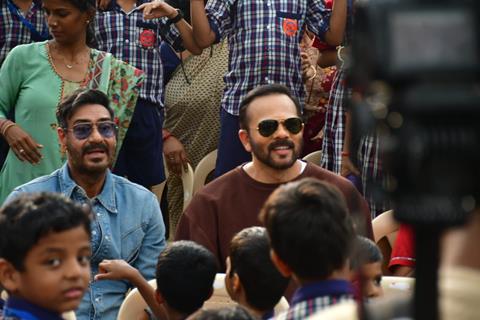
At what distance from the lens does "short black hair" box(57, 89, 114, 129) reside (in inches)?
191

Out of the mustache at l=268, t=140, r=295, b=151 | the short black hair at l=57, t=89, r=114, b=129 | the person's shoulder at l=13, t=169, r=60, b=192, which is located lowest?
the person's shoulder at l=13, t=169, r=60, b=192

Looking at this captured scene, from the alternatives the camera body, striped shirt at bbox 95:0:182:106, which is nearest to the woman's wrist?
striped shirt at bbox 95:0:182:106

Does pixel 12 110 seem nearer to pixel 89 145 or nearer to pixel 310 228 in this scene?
pixel 89 145

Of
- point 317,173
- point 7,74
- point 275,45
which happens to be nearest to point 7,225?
point 317,173

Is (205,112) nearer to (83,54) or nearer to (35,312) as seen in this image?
(83,54)

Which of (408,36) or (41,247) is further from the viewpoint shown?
(41,247)

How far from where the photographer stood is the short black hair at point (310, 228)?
9.09ft

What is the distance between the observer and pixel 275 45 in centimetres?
609

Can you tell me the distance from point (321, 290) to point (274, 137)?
224cm

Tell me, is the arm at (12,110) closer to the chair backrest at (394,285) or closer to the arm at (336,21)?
the arm at (336,21)

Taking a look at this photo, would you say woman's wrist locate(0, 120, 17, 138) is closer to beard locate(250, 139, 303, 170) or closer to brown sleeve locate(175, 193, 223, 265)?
brown sleeve locate(175, 193, 223, 265)

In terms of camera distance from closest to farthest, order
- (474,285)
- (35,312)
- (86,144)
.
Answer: (474,285)
(35,312)
(86,144)

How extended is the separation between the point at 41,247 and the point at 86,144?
1837 millimetres

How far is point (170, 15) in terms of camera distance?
6.12 m
